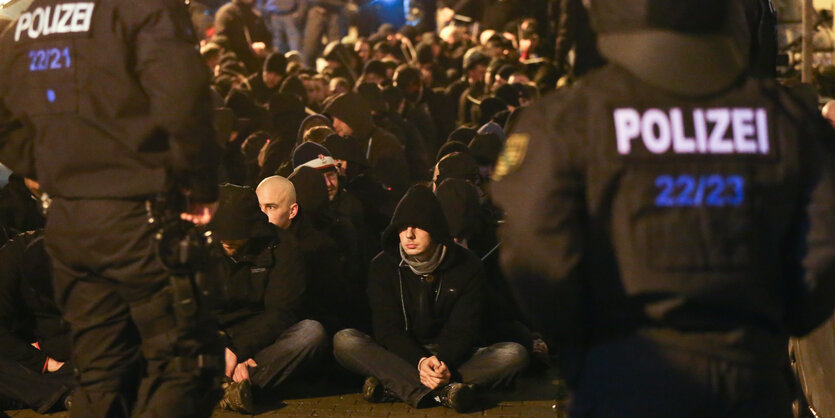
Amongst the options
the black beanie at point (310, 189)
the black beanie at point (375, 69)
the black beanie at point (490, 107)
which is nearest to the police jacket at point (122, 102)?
the black beanie at point (310, 189)

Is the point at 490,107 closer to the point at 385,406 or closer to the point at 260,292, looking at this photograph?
the point at 260,292

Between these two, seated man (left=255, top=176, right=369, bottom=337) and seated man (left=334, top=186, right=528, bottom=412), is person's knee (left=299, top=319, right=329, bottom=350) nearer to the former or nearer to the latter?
seated man (left=334, top=186, right=528, bottom=412)

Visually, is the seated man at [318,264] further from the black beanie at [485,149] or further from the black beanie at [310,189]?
the black beanie at [485,149]

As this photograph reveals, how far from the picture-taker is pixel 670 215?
3.05 metres

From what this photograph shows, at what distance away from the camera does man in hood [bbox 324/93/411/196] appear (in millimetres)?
10750

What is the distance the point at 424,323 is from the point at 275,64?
7.55 meters

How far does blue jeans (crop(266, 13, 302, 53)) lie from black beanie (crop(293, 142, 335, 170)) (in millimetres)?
14488

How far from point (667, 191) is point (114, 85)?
2.25 metres

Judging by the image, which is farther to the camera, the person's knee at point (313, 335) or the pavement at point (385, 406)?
the person's knee at point (313, 335)

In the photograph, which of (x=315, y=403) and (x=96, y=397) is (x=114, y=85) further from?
(x=315, y=403)

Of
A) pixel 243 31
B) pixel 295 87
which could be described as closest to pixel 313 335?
pixel 295 87

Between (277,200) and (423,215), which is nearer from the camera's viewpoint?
(423,215)

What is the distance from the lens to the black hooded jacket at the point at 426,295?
23.6ft

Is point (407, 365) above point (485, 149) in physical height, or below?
below
